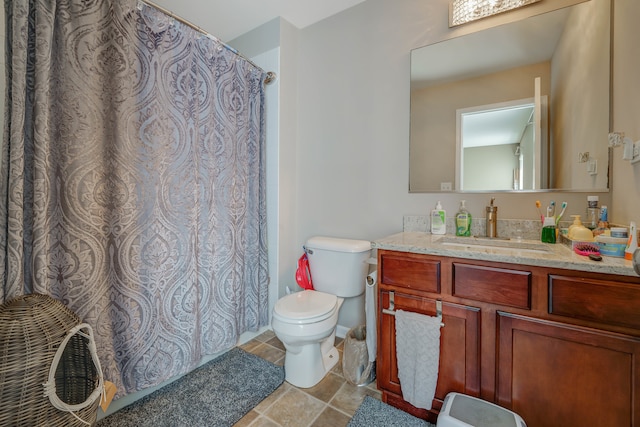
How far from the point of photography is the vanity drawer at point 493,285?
1046 millimetres

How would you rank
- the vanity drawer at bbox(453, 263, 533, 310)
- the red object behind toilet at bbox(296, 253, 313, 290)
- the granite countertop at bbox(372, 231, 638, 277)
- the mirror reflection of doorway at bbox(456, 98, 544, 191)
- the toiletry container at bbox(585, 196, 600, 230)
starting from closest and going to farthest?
the granite countertop at bbox(372, 231, 638, 277) → the vanity drawer at bbox(453, 263, 533, 310) → the toiletry container at bbox(585, 196, 600, 230) → the mirror reflection of doorway at bbox(456, 98, 544, 191) → the red object behind toilet at bbox(296, 253, 313, 290)

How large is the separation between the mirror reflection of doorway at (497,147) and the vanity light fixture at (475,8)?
52 centimetres

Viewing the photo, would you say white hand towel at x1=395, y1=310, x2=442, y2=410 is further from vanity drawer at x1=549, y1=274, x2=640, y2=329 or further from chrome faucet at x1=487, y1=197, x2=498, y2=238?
chrome faucet at x1=487, y1=197, x2=498, y2=238

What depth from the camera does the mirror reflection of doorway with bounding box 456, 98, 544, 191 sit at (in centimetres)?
145

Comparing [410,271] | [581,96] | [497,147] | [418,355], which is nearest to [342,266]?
[410,271]

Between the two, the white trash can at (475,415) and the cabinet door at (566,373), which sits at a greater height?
the cabinet door at (566,373)

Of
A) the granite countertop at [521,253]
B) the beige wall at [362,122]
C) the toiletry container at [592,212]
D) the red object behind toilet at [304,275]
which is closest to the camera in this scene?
the granite countertop at [521,253]

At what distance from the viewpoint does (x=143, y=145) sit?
1.41 m

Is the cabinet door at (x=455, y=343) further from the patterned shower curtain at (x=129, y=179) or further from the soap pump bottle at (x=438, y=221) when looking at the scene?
the patterned shower curtain at (x=129, y=179)

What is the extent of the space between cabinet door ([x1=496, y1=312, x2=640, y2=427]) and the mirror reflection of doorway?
78 centimetres

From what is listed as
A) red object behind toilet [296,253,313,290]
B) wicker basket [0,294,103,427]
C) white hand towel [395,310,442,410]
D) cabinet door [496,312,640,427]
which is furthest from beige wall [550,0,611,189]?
wicker basket [0,294,103,427]

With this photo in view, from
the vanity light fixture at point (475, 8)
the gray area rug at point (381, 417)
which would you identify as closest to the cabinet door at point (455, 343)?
the gray area rug at point (381, 417)

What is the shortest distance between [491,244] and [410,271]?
0.49 m

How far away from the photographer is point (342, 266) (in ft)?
5.82
